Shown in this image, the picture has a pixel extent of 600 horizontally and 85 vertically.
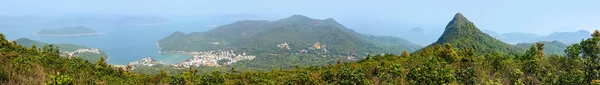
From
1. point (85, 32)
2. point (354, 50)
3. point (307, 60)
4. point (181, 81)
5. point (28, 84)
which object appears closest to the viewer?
point (28, 84)

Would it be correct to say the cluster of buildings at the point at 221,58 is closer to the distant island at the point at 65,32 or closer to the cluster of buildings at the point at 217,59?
the cluster of buildings at the point at 217,59

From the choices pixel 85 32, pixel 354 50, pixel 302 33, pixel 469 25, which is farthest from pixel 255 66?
pixel 85 32

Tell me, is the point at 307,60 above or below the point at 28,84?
below

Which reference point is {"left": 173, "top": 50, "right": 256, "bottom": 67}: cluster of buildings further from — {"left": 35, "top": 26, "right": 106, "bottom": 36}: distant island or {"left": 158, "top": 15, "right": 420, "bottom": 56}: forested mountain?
{"left": 35, "top": 26, "right": 106, "bottom": 36}: distant island

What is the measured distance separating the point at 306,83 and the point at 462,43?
39853 millimetres

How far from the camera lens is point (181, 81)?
1122 cm

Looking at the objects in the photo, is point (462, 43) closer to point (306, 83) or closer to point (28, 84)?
point (306, 83)

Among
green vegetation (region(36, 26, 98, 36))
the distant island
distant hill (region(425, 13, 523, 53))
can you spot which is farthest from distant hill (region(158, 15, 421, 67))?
green vegetation (region(36, 26, 98, 36))

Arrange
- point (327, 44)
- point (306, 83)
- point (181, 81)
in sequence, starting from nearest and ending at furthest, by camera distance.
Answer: point (306, 83), point (181, 81), point (327, 44)

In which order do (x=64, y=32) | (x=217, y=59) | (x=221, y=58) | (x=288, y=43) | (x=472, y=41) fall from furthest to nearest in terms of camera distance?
(x=64, y=32), (x=288, y=43), (x=221, y=58), (x=217, y=59), (x=472, y=41)

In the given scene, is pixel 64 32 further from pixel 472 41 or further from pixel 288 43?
pixel 472 41

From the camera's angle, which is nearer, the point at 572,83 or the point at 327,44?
Answer: the point at 572,83

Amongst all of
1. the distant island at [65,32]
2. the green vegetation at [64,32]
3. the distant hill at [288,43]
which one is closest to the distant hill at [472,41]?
the distant hill at [288,43]

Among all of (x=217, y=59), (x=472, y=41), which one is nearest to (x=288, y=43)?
(x=217, y=59)
